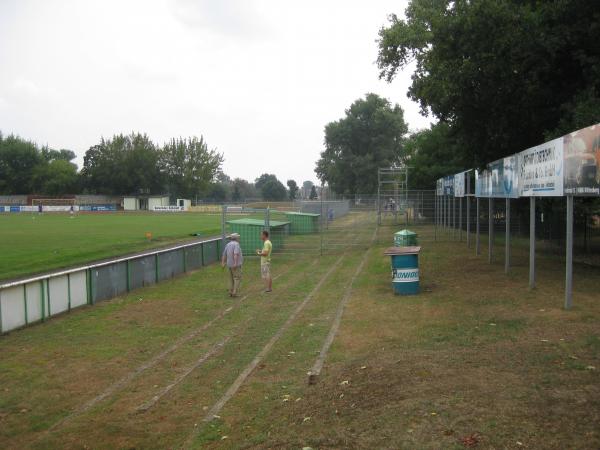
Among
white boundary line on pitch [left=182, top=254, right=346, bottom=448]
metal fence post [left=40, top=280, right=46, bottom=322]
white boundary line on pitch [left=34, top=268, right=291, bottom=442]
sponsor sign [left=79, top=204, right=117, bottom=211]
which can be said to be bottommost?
white boundary line on pitch [left=34, top=268, right=291, bottom=442]

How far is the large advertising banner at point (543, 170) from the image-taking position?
11.4 meters

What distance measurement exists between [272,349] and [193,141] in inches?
4763

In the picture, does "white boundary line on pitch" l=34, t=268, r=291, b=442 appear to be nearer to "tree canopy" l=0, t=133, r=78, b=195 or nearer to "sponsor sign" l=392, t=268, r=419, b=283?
"sponsor sign" l=392, t=268, r=419, b=283

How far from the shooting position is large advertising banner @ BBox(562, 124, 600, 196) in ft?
32.7

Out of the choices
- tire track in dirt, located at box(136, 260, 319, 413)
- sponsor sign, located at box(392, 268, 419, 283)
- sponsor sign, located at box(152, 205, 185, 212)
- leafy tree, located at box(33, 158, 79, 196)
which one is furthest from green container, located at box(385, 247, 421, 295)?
leafy tree, located at box(33, 158, 79, 196)

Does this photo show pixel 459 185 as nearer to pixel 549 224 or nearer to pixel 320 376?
Result: pixel 549 224

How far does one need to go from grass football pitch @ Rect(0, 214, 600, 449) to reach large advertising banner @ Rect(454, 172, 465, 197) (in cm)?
882

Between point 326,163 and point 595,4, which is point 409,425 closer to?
point 595,4

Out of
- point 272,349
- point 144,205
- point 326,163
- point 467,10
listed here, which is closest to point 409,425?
point 272,349

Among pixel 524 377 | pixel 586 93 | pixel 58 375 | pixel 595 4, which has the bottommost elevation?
pixel 58 375

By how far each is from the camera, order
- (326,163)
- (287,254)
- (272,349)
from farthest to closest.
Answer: (326,163)
(287,254)
(272,349)

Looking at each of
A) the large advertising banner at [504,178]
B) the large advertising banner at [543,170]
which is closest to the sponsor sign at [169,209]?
the large advertising banner at [504,178]

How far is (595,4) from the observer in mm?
15711

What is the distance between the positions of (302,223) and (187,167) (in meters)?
90.1
